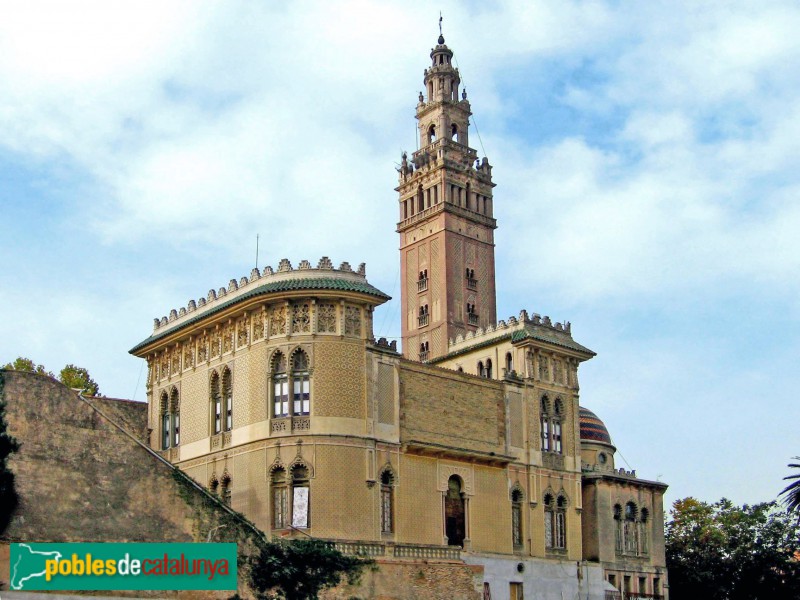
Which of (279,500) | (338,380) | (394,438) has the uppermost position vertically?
(338,380)

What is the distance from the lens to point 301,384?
48.7 metres

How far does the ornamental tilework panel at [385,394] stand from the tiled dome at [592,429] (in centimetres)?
1710

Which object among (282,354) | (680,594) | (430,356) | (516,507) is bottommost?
(680,594)

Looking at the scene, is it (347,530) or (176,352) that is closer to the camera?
(347,530)

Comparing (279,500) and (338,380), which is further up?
(338,380)

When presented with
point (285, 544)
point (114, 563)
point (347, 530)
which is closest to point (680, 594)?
point (347, 530)

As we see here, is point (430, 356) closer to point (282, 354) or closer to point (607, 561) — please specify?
point (607, 561)

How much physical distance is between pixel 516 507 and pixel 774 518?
19.4 m

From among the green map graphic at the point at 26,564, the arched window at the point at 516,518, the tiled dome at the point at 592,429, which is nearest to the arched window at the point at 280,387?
the arched window at the point at 516,518

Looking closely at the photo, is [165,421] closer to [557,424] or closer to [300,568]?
[300,568]

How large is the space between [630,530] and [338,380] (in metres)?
21.6

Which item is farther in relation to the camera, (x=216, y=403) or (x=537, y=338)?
→ (x=537, y=338)

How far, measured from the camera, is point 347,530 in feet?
155

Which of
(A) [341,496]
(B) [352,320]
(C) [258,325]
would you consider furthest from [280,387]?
(A) [341,496]
